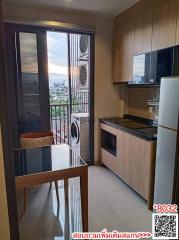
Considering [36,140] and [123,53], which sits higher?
[123,53]

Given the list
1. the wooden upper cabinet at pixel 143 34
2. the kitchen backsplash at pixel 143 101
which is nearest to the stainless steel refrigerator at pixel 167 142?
the wooden upper cabinet at pixel 143 34

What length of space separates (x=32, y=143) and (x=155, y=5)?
231 cm

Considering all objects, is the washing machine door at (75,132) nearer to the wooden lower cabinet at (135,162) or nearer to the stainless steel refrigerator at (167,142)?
A: the wooden lower cabinet at (135,162)

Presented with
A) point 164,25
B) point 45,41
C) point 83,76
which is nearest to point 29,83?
point 45,41

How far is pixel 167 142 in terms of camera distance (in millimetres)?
1961

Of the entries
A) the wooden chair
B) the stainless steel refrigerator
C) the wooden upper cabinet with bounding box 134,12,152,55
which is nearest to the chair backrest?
the wooden chair

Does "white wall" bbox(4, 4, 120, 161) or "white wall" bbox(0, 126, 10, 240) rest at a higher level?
"white wall" bbox(4, 4, 120, 161)

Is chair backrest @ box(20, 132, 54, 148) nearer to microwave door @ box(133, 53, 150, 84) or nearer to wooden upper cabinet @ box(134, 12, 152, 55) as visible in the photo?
microwave door @ box(133, 53, 150, 84)

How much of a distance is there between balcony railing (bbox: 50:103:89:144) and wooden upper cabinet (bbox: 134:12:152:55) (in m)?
2.17

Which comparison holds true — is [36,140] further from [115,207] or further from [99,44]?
[99,44]

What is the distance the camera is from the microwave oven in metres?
2.14

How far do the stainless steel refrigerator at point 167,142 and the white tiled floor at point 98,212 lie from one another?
36 centimetres

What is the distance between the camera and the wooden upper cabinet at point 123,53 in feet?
9.62

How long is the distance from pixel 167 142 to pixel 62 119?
3382mm
